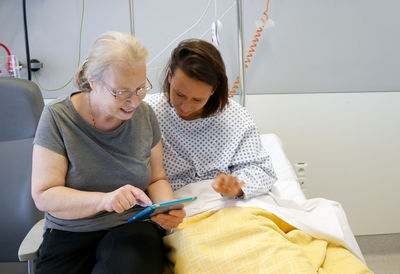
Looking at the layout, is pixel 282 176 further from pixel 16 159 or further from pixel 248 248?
pixel 16 159

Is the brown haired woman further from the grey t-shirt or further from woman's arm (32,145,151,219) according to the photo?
woman's arm (32,145,151,219)

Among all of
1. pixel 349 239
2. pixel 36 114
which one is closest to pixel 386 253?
pixel 349 239

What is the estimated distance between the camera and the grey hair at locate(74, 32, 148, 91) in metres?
1.05

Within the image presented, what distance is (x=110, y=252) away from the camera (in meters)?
1.06

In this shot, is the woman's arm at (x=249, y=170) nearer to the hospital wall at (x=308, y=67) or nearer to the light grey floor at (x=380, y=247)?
the hospital wall at (x=308, y=67)

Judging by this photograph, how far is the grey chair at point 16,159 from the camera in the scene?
137 cm

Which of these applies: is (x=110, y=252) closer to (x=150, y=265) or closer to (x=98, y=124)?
(x=150, y=265)

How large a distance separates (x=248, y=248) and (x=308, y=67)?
59.1 inches

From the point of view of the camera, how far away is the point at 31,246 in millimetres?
1085

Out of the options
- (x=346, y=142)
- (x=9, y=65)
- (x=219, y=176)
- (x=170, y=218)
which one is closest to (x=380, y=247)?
(x=346, y=142)

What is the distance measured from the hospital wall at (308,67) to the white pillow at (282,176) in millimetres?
319

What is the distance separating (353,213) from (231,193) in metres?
1.49

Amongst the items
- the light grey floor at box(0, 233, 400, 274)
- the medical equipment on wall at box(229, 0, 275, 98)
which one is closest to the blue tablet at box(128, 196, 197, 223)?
the medical equipment on wall at box(229, 0, 275, 98)

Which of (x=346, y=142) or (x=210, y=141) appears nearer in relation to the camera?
(x=210, y=141)
